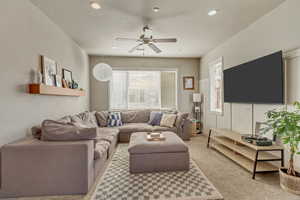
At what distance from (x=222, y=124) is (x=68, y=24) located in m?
4.30

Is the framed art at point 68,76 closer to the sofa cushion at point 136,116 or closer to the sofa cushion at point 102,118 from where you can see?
the sofa cushion at point 102,118

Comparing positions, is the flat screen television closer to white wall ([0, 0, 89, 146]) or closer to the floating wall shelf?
the floating wall shelf

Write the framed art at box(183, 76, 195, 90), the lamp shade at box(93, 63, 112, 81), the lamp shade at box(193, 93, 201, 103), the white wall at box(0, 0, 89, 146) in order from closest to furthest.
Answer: the white wall at box(0, 0, 89, 146)
the lamp shade at box(93, 63, 112, 81)
the lamp shade at box(193, 93, 201, 103)
the framed art at box(183, 76, 195, 90)

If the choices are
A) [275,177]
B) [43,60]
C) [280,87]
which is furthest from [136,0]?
[275,177]

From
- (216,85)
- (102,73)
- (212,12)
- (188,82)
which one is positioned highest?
(212,12)

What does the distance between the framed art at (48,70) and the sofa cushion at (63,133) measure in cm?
99

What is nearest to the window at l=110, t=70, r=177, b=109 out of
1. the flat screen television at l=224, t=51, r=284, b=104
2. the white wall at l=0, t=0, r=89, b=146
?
the flat screen television at l=224, t=51, r=284, b=104

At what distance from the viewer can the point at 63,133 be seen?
1.99m

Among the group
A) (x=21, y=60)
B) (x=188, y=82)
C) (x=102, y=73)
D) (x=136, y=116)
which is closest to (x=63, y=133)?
(x=21, y=60)

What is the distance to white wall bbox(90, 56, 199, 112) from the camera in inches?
212

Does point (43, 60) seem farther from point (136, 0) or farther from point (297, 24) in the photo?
point (297, 24)

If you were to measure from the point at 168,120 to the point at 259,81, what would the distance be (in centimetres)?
234

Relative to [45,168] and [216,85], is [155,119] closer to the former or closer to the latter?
[216,85]

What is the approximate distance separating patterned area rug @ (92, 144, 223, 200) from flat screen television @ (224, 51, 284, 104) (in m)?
1.66
